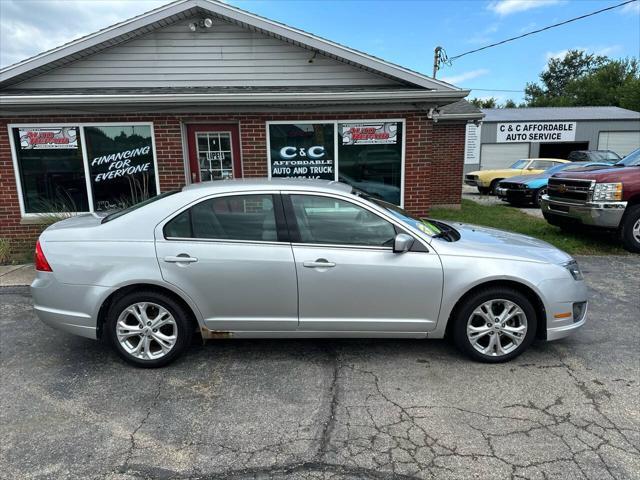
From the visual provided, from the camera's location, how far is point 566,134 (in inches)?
1068

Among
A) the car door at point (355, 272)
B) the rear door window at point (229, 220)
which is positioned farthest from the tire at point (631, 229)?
the rear door window at point (229, 220)

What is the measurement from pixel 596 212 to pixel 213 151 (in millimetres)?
6681

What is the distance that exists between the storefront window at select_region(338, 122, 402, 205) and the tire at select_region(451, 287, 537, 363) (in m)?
4.30

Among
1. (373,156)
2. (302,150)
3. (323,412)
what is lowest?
(323,412)

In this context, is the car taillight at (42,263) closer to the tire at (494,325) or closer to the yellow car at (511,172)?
the tire at (494,325)

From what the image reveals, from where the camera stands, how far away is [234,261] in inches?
139

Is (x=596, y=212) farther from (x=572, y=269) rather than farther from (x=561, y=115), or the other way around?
(x=561, y=115)

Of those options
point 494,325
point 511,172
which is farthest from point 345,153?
point 511,172

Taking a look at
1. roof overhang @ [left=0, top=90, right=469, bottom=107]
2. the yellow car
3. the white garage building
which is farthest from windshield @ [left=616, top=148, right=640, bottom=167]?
the white garage building

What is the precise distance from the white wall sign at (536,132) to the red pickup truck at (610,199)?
1990 centimetres

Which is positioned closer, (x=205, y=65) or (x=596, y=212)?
(x=596, y=212)

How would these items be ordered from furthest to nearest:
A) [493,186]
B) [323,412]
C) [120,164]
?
[493,186], [120,164], [323,412]

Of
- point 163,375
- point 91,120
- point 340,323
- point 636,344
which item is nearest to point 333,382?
point 340,323

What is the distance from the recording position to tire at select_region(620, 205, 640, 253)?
294 inches
